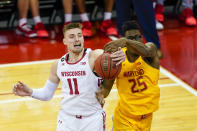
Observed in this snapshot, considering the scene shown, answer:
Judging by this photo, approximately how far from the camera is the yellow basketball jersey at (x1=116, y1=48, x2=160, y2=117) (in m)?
3.55

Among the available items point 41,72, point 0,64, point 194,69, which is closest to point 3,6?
point 0,64

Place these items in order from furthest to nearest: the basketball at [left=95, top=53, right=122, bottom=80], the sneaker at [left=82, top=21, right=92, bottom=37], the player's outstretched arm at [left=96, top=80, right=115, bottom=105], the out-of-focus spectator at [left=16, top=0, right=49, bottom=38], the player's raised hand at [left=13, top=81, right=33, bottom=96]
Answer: the out-of-focus spectator at [left=16, top=0, right=49, bottom=38]
the sneaker at [left=82, top=21, right=92, bottom=37]
the player's raised hand at [left=13, top=81, right=33, bottom=96]
the player's outstretched arm at [left=96, top=80, right=115, bottom=105]
the basketball at [left=95, top=53, right=122, bottom=80]

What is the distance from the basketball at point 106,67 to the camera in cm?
305

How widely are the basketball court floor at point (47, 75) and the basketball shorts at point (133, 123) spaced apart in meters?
0.93

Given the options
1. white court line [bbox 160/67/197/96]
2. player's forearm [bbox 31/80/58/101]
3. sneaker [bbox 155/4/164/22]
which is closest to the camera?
player's forearm [bbox 31/80/58/101]

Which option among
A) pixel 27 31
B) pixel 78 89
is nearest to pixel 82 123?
pixel 78 89

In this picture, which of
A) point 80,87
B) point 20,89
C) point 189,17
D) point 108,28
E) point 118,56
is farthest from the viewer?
point 189,17

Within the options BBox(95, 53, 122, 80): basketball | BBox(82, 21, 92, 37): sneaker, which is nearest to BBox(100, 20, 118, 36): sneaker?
BBox(82, 21, 92, 37): sneaker

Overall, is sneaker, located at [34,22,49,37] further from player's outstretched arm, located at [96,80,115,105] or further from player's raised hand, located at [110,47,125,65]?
player's raised hand, located at [110,47,125,65]

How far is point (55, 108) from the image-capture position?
512 centimetres

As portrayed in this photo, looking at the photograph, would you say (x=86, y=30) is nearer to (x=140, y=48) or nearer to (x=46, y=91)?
(x=46, y=91)

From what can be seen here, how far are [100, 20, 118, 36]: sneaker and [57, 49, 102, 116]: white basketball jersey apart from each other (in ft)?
16.0

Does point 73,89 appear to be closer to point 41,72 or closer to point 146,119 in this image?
point 146,119

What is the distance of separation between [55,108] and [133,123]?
1.78m
